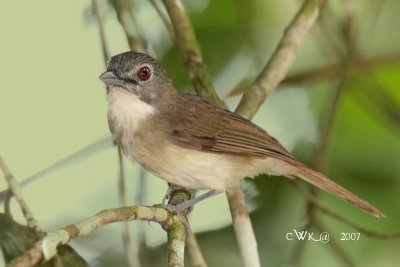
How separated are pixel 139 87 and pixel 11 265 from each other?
131cm

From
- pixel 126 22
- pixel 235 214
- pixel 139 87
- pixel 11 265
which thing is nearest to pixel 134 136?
pixel 139 87

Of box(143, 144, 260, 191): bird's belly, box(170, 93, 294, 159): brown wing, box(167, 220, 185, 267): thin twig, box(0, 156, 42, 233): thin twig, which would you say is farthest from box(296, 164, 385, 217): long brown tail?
box(0, 156, 42, 233): thin twig

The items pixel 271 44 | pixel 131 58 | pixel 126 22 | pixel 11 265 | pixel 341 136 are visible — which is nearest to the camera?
pixel 11 265

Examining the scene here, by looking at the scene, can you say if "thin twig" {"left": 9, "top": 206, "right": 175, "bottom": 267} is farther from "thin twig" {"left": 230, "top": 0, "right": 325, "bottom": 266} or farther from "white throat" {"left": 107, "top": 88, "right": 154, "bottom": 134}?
"thin twig" {"left": 230, "top": 0, "right": 325, "bottom": 266}

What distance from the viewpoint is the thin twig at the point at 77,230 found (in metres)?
2.17

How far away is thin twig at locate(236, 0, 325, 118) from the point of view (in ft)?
11.6

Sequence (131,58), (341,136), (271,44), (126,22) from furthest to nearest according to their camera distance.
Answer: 1. (271,44)
2. (341,136)
3. (126,22)
4. (131,58)

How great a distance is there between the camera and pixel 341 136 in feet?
13.7

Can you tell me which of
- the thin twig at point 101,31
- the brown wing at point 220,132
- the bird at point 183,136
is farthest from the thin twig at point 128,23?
the brown wing at point 220,132

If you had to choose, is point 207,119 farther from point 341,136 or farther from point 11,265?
point 11,265

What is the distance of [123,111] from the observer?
3.18m

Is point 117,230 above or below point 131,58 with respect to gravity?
below

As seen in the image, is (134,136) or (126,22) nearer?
(134,136)

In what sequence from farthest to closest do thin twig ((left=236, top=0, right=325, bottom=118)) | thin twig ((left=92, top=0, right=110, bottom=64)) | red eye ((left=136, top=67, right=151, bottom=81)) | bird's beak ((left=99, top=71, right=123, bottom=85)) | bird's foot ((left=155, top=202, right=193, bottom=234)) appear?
thin twig ((left=92, top=0, right=110, bottom=64)) → thin twig ((left=236, top=0, right=325, bottom=118)) → red eye ((left=136, top=67, right=151, bottom=81)) → bird's beak ((left=99, top=71, right=123, bottom=85)) → bird's foot ((left=155, top=202, right=193, bottom=234))
